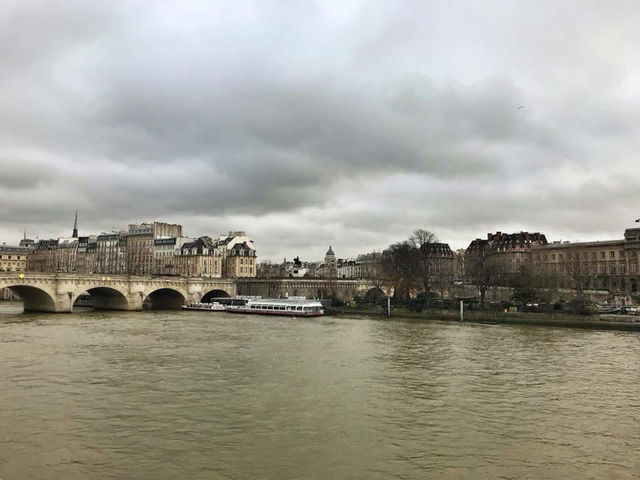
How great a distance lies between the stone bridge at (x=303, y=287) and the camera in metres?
96.4

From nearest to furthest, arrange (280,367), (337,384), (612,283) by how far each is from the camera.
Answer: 1. (337,384)
2. (280,367)
3. (612,283)

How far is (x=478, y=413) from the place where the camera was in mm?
16219

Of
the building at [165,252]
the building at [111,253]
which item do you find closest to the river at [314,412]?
the building at [165,252]

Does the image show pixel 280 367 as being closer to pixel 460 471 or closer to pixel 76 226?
pixel 460 471

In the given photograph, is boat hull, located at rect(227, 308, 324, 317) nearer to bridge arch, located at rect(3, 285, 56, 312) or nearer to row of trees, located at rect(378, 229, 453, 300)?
row of trees, located at rect(378, 229, 453, 300)

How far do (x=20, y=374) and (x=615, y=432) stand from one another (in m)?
21.2

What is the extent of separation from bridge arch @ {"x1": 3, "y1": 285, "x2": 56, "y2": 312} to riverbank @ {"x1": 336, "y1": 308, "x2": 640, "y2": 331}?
37.7 metres

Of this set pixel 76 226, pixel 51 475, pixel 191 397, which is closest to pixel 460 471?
pixel 51 475

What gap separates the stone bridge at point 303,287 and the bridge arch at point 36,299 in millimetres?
40257

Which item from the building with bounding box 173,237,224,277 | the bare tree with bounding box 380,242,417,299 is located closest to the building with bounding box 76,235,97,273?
the building with bounding box 173,237,224,277

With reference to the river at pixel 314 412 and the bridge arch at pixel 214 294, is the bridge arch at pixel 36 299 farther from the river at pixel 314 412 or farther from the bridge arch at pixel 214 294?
the bridge arch at pixel 214 294

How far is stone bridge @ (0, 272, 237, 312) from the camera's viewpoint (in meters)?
56.6

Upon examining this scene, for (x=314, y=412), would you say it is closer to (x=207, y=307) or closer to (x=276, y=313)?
(x=276, y=313)

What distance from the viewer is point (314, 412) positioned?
16.1 meters
